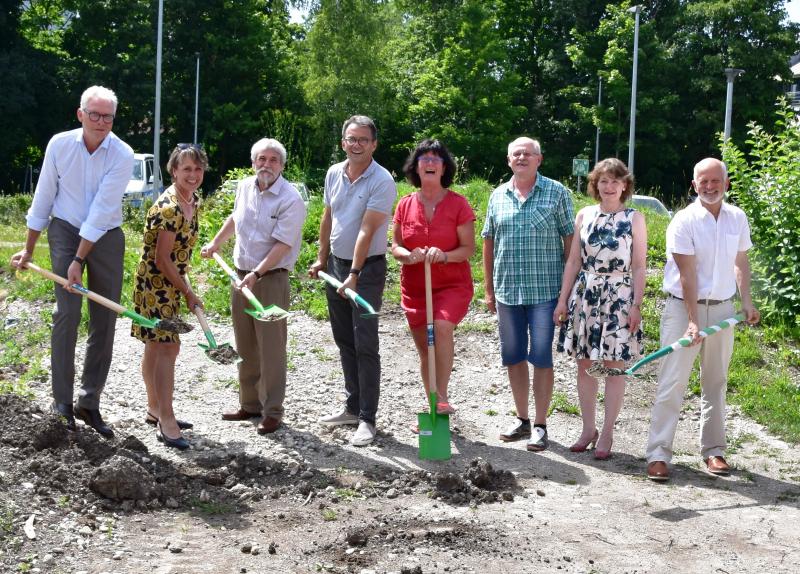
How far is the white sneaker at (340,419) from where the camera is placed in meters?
6.98

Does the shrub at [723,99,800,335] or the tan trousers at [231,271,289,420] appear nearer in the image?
the tan trousers at [231,271,289,420]

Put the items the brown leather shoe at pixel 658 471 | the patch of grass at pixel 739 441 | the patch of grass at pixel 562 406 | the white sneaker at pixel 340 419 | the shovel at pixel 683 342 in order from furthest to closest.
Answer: the patch of grass at pixel 562 406 → the white sneaker at pixel 340 419 → the patch of grass at pixel 739 441 → the brown leather shoe at pixel 658 471 → the shovel at pixel 683 342

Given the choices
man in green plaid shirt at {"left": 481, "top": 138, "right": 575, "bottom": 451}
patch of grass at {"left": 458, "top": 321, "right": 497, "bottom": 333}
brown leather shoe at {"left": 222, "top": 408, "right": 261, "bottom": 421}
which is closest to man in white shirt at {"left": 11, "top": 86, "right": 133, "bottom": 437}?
brown leather shoe at {"left": 222, "top": 408, "right": 261, "bottom": 421}

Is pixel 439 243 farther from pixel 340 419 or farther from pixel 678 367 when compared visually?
pixel 678 367

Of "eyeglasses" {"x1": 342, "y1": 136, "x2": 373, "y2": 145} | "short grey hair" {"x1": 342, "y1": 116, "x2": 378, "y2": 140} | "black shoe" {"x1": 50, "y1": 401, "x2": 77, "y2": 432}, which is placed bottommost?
"black shoe" {"x1": 50, "y1": 401, "x2": 77, "y2": 432}

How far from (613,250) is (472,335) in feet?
11.1

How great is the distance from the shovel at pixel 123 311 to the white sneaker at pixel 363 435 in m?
1.34

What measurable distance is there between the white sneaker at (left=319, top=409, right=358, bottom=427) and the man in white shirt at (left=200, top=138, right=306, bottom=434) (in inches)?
14.8

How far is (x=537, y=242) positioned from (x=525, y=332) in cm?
62

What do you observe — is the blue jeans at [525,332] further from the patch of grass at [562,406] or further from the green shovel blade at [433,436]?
the patch of grass at [562,406]

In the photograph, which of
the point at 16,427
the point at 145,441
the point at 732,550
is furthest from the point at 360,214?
the point at 732,550

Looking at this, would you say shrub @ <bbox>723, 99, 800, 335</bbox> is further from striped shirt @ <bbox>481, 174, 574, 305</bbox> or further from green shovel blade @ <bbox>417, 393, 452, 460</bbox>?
green shovel blade @ <bbox>417, 393, 452, 460</bbox>

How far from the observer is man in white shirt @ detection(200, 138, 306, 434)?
6.52 m

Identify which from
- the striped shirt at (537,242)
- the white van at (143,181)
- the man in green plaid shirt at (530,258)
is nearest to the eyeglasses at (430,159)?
the man in green plaid shirt at (530,258)
